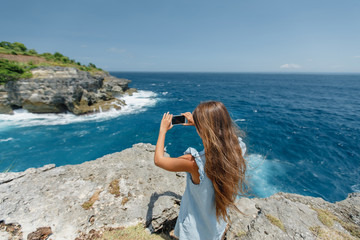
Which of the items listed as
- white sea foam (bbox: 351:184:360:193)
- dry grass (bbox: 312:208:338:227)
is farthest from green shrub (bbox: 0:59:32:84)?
white sea foam (bbox: 351:184:360:193)

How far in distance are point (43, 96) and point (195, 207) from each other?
31.3 metres

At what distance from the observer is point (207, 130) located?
2.01 meters

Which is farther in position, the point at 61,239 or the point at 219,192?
the point at 61,239

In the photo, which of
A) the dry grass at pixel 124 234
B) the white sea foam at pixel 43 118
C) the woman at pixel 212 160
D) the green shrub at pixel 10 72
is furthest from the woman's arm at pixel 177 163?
the green shrub at pixel 10 72

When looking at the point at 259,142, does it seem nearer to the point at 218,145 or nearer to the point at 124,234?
the point at 124,234

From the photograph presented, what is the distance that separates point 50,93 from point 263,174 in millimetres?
31573

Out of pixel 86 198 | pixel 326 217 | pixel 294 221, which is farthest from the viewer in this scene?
pixel 86 198

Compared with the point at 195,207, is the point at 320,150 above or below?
below

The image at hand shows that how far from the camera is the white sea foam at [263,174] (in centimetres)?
1079

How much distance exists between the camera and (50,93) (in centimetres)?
2356

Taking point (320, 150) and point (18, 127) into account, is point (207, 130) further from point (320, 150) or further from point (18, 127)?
point (18, 127)

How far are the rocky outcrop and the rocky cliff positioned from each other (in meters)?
24.3

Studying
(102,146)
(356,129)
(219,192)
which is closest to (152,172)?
(219,192)

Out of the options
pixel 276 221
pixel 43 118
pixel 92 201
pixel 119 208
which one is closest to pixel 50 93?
pixel 43 118
